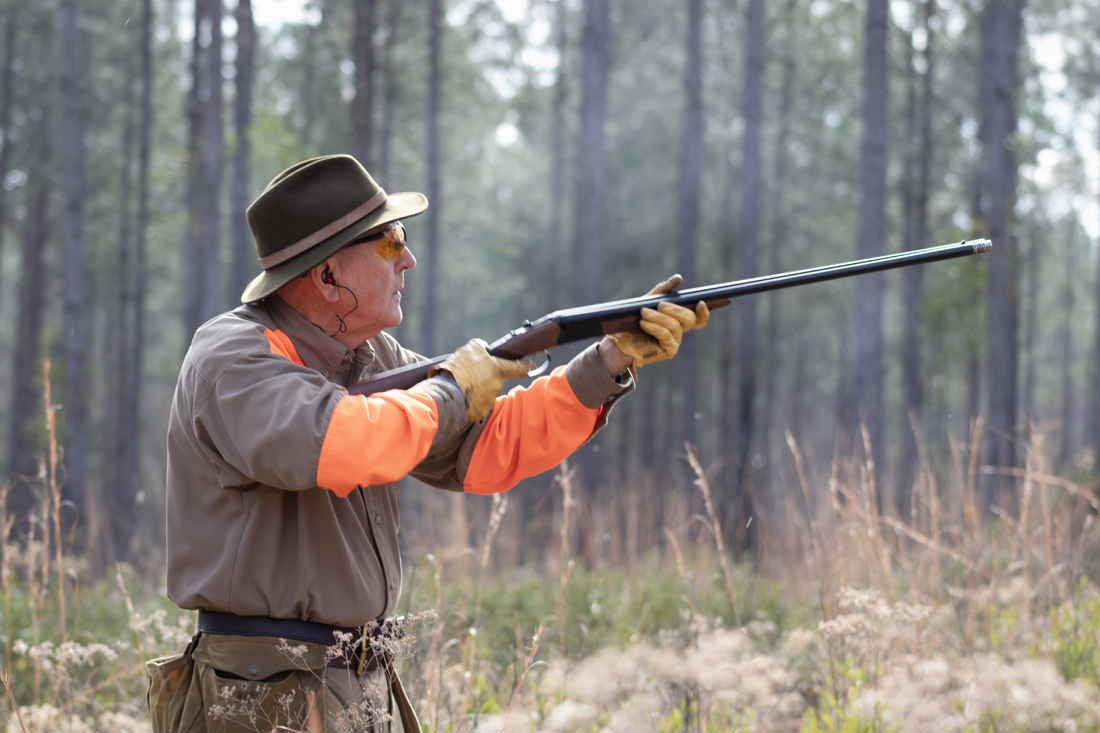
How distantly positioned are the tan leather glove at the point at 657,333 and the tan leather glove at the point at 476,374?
0.46 meters

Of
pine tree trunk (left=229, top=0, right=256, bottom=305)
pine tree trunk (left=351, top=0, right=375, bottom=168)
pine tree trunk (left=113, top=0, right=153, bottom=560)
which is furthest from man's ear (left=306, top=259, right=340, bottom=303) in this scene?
pine tree trunk (left=113, top=0, right=153, bottom=560)

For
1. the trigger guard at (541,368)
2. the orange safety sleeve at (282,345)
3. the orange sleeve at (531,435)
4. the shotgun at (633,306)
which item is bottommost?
the orange sleeve at (531,435)

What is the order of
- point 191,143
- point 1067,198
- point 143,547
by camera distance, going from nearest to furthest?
point 143,547 → point 191,143 → point 1067,198

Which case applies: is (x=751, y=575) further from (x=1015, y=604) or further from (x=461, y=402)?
(x=461, y=402)

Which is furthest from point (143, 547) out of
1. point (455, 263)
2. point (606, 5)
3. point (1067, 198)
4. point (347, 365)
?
point (1067, 198)

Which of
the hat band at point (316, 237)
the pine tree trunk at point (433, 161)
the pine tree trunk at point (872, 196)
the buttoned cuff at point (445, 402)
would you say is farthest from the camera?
the pine tree trunk at point (433, 161)

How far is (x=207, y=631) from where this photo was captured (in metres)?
2.23

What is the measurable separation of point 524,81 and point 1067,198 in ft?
66.3

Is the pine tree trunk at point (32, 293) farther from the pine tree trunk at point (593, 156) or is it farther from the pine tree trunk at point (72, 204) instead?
the pine tree trunk at point (593, 156)

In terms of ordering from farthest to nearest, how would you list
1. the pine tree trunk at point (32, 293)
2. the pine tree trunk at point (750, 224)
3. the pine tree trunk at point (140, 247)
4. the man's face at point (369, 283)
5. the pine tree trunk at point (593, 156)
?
the pine tree trunk at point (32, 293)
the pine tree trunk at point (140, 247)
the pine tree trunk at point (750, 224)
the pine tree trunk at point (593, 156)
the man's face at point (369, 283)

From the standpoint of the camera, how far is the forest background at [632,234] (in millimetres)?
6098

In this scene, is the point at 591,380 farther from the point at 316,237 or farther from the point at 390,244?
the point at 316,237

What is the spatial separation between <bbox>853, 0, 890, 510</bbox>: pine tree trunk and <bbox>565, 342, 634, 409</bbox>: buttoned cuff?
8210 mm

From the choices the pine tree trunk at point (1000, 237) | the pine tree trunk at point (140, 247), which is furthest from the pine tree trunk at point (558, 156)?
the pine tree trunk at point (1000, 237)
